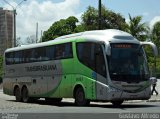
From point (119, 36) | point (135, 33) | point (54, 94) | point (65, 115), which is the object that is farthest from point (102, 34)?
point (135, 33)

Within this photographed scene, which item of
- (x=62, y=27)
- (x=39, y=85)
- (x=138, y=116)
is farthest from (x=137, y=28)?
(x=138, y=116)

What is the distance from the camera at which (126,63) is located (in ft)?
75.4

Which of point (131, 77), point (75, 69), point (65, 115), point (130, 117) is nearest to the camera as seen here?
point (130, 117)

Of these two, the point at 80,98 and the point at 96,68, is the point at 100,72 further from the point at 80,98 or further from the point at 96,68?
the point at 80,98

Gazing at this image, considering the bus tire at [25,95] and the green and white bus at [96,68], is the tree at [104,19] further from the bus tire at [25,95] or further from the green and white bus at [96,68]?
the green and white bus at [96,68]

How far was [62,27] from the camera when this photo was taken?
9644cm

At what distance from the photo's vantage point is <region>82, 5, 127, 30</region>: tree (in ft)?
233

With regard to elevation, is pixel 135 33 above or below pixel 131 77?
above

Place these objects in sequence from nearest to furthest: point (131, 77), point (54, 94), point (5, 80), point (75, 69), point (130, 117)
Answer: point (130, 117), point (131, 77), point (75, 69), point (54, 94), point (5, 80)

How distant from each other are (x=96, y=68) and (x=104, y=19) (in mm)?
50206

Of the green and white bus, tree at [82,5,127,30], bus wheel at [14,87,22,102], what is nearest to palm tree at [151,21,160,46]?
tree at [82,5,127,30]

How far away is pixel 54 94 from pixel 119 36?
19.3 ft

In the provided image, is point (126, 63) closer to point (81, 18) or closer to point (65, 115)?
point (65, 115)

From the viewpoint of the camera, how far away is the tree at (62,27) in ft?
314
